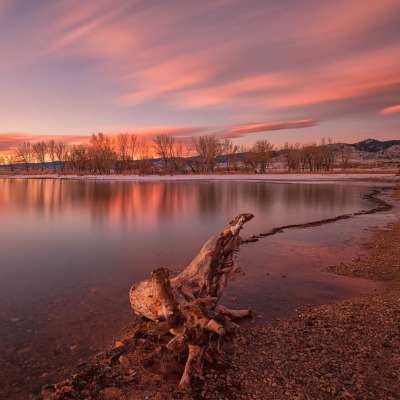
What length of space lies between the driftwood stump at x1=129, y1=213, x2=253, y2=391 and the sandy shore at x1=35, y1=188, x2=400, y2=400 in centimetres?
33

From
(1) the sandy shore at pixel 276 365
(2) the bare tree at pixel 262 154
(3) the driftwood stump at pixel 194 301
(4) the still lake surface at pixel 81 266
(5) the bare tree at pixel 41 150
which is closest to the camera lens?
(1) the sandy shore at pixel 276 365

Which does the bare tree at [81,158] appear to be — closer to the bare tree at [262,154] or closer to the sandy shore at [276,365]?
the bare tree at [262,154]

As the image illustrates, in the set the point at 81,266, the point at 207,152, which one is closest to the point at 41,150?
the point at 207,152

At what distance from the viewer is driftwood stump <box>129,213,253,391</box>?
16.2ft

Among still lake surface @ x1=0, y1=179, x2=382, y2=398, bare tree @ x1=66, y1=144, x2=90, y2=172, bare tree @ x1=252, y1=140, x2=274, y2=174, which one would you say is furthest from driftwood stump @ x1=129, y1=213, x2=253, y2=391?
bare tree @ x1=66, y1=144, x2=90, y2=172

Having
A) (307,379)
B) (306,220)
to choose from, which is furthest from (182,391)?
(306,220)

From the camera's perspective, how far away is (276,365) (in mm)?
5035

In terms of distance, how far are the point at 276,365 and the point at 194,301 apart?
1.50 metres

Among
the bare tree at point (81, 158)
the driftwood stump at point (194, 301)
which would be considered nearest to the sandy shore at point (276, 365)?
the driftwood stump at point (194, 301)

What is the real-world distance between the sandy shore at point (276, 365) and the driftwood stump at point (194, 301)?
0.33 metres

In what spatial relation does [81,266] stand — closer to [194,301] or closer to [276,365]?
[194,301]

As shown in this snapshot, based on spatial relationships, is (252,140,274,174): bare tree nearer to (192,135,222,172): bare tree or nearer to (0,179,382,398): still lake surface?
(192,135,222,172): bare tree

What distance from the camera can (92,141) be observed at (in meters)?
117

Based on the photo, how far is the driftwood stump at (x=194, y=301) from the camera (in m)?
4.95
